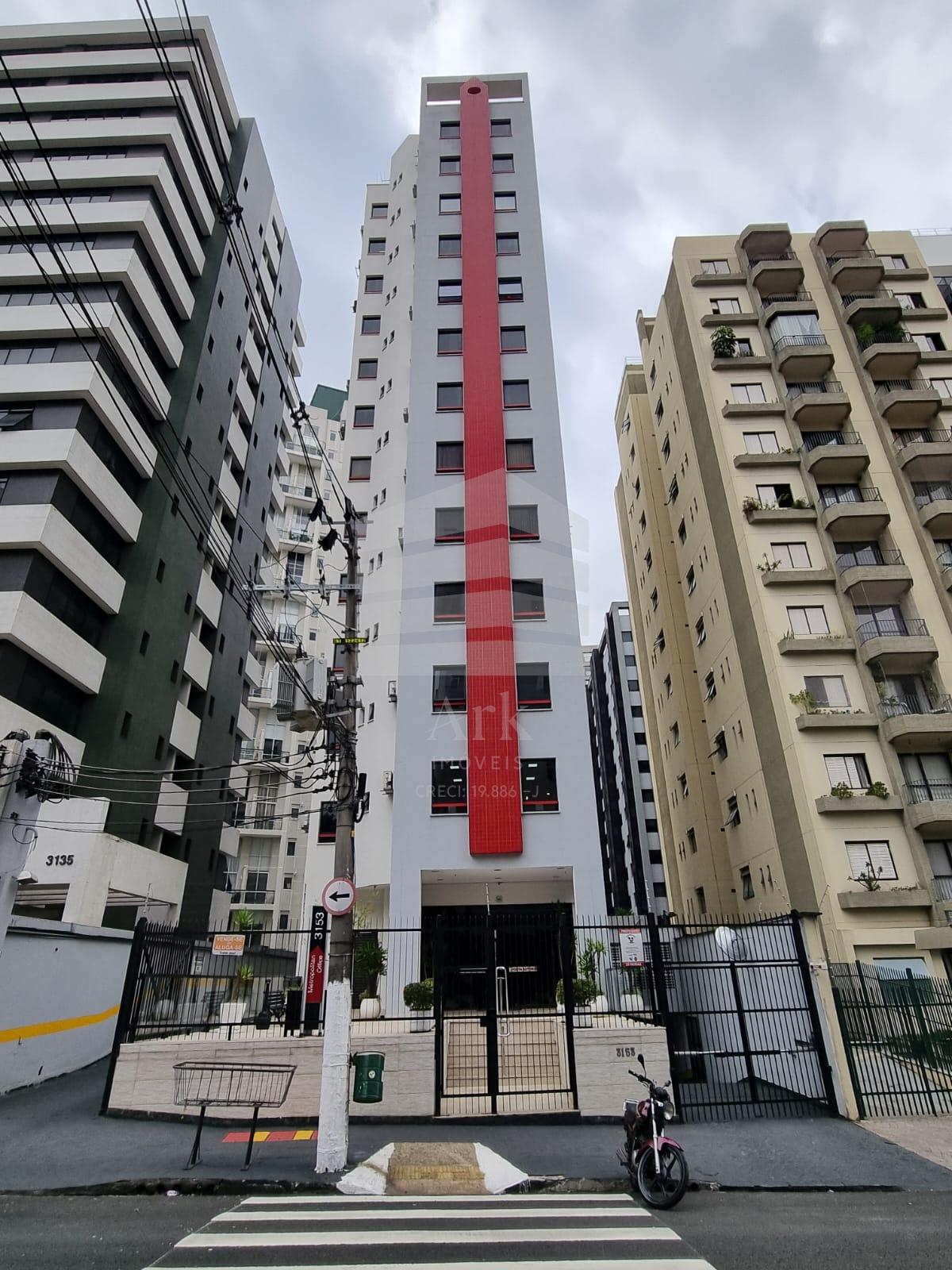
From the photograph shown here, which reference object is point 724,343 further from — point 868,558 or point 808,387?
point 868,558

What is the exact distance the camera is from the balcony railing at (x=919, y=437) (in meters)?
29.6

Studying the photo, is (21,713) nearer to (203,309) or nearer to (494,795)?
(494,795)

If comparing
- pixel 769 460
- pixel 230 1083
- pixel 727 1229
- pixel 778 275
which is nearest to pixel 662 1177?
pixel 727 1229

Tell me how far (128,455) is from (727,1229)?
31.7m

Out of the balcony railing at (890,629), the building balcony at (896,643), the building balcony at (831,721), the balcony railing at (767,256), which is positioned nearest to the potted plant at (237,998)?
the building balcony at (831,721)

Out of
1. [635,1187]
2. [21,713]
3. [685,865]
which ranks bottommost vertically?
[635,1187]

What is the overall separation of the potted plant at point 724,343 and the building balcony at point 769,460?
227 inches

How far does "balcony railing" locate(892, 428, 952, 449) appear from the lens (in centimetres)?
2964

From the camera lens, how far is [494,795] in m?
21.8

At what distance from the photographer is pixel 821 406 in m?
30.0

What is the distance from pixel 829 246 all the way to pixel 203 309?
31.2m

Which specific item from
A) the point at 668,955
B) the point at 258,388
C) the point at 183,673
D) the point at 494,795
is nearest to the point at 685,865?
the point at 494,795

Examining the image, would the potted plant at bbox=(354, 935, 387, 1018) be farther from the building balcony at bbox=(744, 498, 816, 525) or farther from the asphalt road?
the building balcony at bbox=(744, 498, 816, 525)

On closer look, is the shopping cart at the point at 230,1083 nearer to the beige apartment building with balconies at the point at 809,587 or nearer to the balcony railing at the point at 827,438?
the beige apartment building with balconies at the point at 809,587
